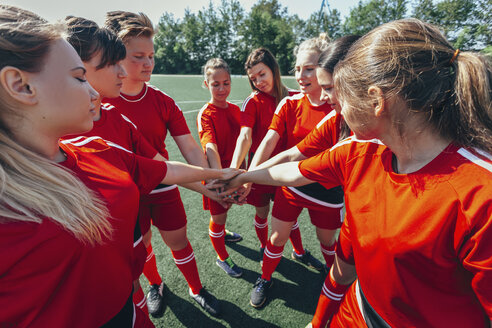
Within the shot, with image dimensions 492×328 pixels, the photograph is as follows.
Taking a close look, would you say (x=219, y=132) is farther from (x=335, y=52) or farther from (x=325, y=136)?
(x=335, y=52)

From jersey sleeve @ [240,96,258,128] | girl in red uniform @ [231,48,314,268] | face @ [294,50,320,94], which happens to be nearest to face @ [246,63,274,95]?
girl in red uniform @ [231,48,314,268]

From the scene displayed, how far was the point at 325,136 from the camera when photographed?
7.32 ft

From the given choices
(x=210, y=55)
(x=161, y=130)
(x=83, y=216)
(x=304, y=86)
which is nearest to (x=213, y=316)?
(x=161, y=130)

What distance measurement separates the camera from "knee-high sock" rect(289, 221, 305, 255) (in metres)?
3.27

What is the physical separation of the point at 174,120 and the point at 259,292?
6.56 feet

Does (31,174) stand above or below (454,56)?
below

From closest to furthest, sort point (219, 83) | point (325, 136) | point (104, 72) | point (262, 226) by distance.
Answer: point (104, 72) → point (325, 136) → point (219, 83) → point (262, 226)

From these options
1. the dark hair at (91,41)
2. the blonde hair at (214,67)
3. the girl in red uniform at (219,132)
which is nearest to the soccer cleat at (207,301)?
the girl in red uniform at (219,132)

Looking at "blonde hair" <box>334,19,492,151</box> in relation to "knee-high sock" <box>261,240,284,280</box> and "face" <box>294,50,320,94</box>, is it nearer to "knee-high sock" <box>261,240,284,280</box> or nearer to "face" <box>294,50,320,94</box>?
"face" <box>294,50,320,94</box>

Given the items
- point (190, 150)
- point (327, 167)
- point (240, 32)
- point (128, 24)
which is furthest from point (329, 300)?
point (240, 32)

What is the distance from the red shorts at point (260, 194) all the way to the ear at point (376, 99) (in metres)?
2.07

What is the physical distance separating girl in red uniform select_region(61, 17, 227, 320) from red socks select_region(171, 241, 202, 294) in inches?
28.5

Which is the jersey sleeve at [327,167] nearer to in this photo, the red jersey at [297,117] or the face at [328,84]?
the face at [328,84]

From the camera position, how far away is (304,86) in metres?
2.61
